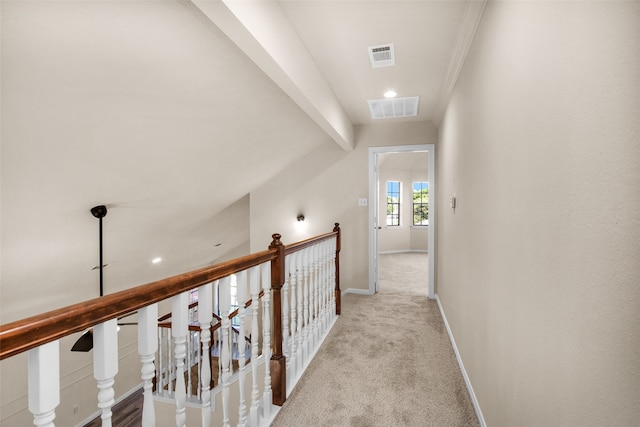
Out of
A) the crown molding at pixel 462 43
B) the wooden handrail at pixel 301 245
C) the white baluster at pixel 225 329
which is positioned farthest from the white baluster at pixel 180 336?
the crown molding at pixel 462 43

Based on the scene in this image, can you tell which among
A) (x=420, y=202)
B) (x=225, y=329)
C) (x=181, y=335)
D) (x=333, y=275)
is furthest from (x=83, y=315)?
(x=420, y=202)

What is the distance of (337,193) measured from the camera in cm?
477

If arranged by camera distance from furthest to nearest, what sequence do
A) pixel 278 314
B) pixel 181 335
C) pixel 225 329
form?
pixel 278 314 < pixel 225 329 < pixel 181 335

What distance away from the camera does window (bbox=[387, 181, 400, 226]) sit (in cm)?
919

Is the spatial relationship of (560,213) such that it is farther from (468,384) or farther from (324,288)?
(324,288)

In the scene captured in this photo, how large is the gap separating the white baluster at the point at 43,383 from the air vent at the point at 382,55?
8.37 feet

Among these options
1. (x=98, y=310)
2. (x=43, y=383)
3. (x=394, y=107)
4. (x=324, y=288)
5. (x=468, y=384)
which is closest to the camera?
(x=43, y=383)

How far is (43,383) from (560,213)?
1.40 m

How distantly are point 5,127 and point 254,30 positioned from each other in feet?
5.24

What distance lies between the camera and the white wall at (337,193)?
4578mm

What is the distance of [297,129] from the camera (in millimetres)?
3871

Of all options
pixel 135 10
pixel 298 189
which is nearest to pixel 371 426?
pixel 135 10

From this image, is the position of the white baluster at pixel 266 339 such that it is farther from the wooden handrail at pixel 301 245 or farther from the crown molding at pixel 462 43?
the crown molding at pixel 462 43

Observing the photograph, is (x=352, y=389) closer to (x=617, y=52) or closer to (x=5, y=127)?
(x=617, y=52)
